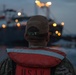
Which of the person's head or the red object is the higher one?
the person's head

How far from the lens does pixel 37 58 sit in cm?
292

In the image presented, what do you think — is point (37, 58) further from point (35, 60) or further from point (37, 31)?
point (37, 31)

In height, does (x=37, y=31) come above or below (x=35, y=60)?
above

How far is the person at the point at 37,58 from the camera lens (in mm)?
2912

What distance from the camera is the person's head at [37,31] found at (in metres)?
2.98

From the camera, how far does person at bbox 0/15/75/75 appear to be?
2912mm

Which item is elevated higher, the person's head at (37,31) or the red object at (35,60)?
the person's head at (37,31)

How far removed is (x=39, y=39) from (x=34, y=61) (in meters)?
0.19

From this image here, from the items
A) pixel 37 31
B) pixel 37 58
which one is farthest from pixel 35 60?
pixel 37 31

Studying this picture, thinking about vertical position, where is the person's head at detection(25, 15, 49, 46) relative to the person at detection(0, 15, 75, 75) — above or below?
above

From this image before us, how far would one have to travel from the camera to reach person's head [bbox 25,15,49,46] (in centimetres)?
298

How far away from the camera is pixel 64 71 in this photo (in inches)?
115

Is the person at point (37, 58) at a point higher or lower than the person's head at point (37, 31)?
lower

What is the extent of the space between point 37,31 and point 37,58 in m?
0.20
